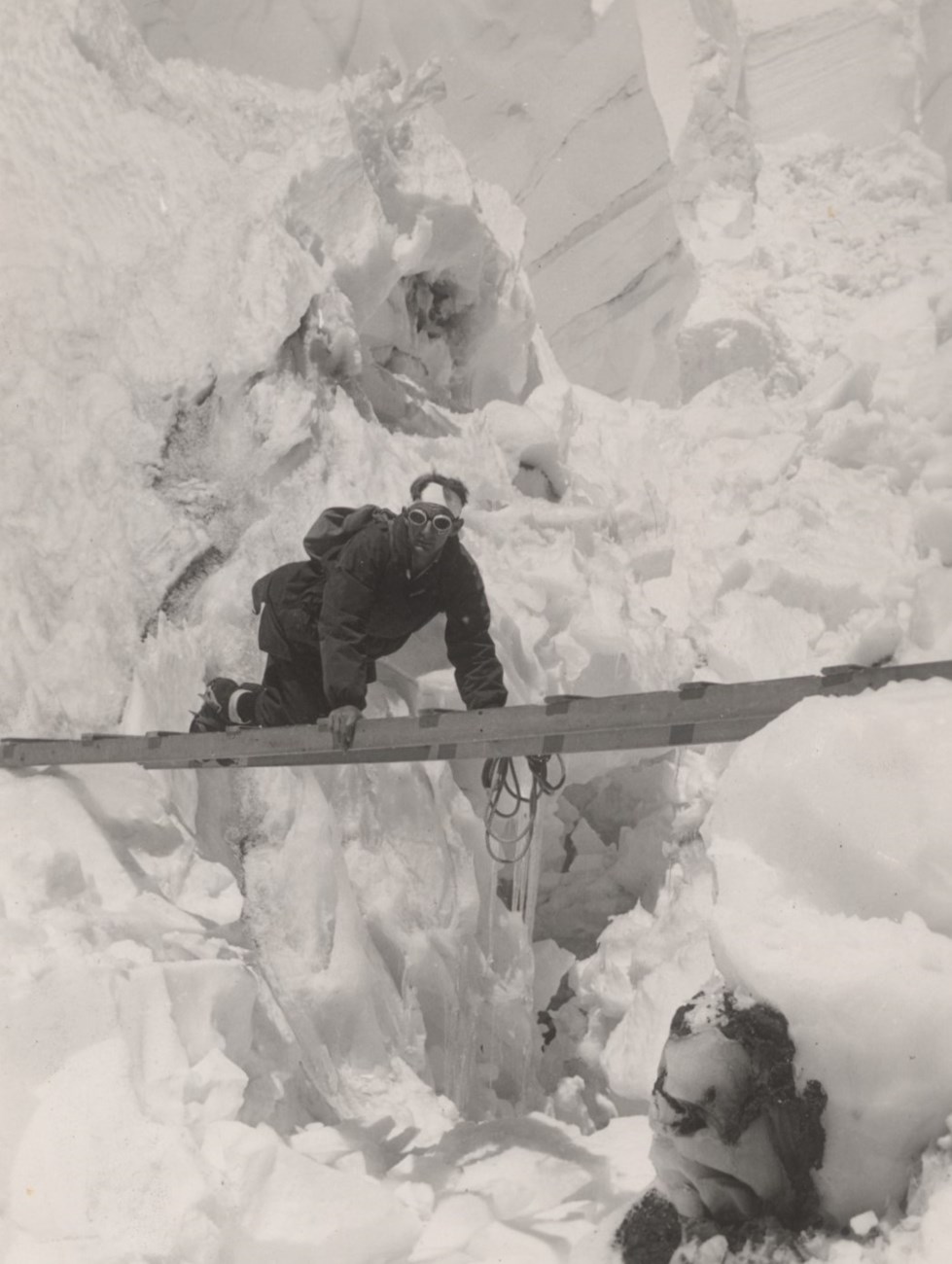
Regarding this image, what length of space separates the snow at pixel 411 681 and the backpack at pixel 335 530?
67 cm

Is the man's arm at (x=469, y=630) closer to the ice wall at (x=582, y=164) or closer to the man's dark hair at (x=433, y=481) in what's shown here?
the man's dark hair at (x=433, y=481)

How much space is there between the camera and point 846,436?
4664 millimetres

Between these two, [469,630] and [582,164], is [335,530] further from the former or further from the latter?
[582,164]

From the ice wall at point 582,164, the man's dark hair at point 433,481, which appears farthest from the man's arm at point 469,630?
the ice wall at point 582,164

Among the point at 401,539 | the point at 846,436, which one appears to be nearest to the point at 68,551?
the point at 401,539

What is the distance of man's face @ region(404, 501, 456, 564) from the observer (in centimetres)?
249

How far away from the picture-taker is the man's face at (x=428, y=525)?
2494 mm

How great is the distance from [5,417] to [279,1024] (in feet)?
6.54

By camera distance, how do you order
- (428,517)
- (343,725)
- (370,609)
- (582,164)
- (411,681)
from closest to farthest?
(343,725) < (428,517) < (370,609) < (411,681) < (582,164)

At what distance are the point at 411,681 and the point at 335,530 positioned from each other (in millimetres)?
773

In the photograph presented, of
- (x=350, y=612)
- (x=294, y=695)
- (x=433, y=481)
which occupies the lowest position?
(x=294, y=695)

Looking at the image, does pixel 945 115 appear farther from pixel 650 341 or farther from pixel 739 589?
pixel 739 589

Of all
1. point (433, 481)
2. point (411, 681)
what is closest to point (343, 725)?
point (433, 481)

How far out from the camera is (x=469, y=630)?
2.73 meters
